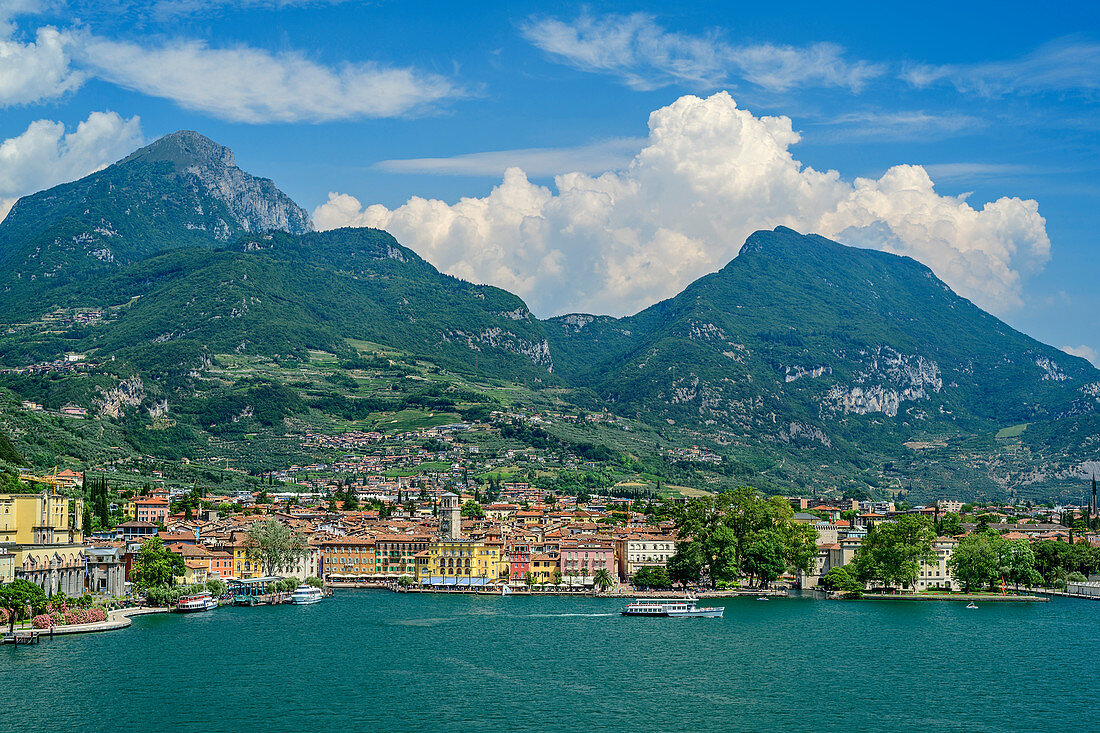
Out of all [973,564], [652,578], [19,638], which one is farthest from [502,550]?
[19,638]

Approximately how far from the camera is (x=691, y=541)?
110 m

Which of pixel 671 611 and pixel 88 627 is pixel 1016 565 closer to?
pixel 671 611

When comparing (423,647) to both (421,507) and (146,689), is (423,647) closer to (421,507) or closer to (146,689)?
(146,689)

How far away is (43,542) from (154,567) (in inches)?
467

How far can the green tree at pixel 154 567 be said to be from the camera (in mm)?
88625

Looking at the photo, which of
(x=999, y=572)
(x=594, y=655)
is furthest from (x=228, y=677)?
(x=999, y=572)

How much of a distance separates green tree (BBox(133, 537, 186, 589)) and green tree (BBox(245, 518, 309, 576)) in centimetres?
1617

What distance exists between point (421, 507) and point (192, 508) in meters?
33.9

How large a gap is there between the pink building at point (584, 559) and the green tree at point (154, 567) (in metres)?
34.5

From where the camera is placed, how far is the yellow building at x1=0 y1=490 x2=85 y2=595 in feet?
239

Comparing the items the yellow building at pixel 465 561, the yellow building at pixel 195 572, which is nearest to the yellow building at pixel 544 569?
the yellow building at pixel 465 561

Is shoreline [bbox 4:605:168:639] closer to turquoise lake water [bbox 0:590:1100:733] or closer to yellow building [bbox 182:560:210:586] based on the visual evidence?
turquoise lake water [bbox 0:590:1100:733]

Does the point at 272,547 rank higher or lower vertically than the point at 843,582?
higher

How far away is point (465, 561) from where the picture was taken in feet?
382
